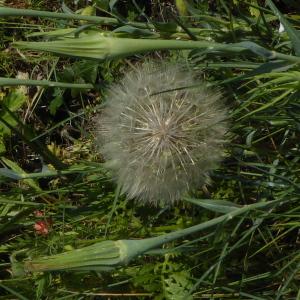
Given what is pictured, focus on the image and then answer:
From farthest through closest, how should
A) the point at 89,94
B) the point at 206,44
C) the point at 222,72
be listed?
the point at 89,94, the point at 222,72, the point at 206,44

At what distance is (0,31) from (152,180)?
118 cm

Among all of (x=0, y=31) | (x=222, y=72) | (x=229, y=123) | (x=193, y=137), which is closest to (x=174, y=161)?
(x=193, y=137)

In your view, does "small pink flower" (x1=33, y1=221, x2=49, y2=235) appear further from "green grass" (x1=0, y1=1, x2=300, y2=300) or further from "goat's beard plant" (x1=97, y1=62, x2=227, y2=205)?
"goat's beard plant" (x1=97, y1=62, x2=227, y2=205)

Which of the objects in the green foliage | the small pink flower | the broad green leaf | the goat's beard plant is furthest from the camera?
the green foliage

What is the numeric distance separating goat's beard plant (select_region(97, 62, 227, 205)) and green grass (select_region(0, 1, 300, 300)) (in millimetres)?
60

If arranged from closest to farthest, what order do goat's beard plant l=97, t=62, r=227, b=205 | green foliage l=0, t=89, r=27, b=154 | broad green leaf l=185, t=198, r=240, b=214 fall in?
broad green leaf l=185, t=198, r=240, b=214 < goat's beard plant l=97, t=62, r=227, b=205 < green foliage l=0, t=89, r=27, b=154

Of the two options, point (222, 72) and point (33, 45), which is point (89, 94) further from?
point (33, 45)

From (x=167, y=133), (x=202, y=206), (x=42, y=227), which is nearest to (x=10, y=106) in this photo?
(x=42, y=227)

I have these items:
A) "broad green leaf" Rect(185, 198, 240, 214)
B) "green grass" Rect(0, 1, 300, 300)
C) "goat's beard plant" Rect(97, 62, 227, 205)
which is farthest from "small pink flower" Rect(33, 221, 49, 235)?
"broad green leaf" Rect(185, 198, 240, 214)

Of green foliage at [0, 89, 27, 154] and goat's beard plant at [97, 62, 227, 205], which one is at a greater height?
goat's beard plant at [97, 62, 227, 205]

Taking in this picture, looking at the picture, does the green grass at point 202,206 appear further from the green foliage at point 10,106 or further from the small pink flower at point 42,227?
the green foliage at point 10,106

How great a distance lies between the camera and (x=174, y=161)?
50.1 inches

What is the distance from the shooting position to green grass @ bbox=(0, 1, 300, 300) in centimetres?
130

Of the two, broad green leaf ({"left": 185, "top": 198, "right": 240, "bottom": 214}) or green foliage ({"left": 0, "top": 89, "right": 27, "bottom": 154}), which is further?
green foliage ({"left": 0, "top": 89, "right": 27, "bottom": 154})
